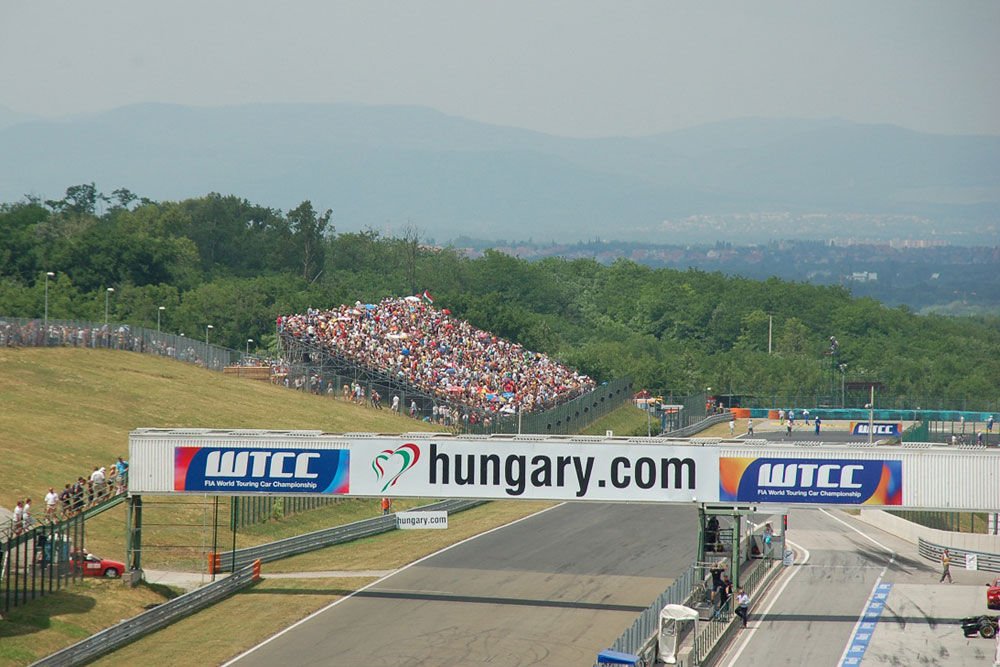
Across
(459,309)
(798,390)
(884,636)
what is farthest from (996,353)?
(884,636)

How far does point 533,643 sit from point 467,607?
509 cm

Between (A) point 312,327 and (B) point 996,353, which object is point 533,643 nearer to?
(A) point 312,327

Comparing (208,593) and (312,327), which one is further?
(312,327)

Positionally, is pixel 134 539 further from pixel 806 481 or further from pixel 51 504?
pixel 806 481

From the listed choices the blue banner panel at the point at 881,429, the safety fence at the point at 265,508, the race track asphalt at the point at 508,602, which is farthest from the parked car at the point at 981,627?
the blue banner panel at the point at 881,429

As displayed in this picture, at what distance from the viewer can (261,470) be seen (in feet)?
149

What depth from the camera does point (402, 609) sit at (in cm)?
4366

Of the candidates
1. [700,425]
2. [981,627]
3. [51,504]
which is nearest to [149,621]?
[51,504]

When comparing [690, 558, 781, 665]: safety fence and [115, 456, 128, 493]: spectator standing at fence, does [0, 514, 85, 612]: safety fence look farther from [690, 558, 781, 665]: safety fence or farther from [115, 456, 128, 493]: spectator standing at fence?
[690, 558, 781, 665]: safety fence

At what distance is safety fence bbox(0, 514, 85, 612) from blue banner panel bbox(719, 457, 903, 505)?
20.9m

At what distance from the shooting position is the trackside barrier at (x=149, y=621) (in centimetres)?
3631

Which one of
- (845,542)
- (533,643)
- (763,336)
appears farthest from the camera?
(763,336)

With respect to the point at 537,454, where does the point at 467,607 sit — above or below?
below

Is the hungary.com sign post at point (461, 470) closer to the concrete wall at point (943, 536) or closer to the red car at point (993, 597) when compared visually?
the red car at point (993, 597)
